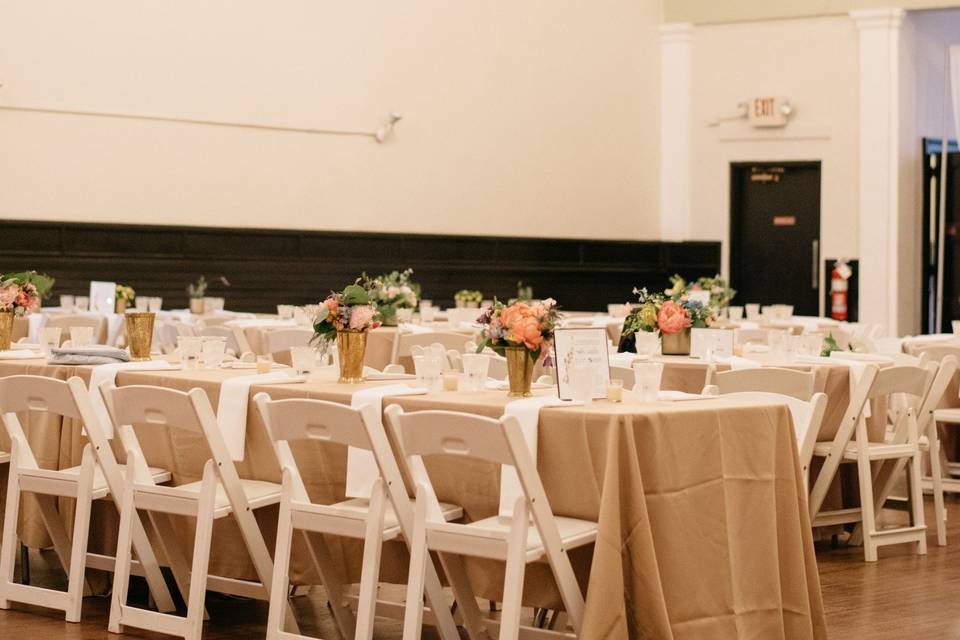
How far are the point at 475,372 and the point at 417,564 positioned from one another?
110 centimetres

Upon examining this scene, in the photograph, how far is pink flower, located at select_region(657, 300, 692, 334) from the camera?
7227mm

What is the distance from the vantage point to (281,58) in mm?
14906

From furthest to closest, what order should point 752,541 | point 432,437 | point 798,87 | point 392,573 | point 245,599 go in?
point 798,87 → point 245,599 → point 392,573 → point 752,541 → point 432,437

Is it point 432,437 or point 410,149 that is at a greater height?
point 410,149

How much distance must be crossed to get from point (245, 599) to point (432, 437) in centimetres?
183

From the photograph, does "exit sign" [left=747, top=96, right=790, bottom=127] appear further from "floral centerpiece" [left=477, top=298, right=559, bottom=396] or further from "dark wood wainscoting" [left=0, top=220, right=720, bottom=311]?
"floral centerpiece" [left=477, top=298, right=559, bottom=396]

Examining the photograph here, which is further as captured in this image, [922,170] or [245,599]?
[922,170]

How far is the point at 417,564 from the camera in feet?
13.4

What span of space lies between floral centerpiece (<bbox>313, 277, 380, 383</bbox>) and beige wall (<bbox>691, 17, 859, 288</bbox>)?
1249 centimetres

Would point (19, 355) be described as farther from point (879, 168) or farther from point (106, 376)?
point (879, 168)

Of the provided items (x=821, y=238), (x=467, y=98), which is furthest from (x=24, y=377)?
(x=821, y=238)

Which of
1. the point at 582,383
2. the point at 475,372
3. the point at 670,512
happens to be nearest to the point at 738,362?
the point at 475,372

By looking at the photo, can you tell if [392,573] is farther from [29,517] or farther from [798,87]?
[798,87]

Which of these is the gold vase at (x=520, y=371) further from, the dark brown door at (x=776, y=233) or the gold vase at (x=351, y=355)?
the dark brown door at (x=776, y=233)
